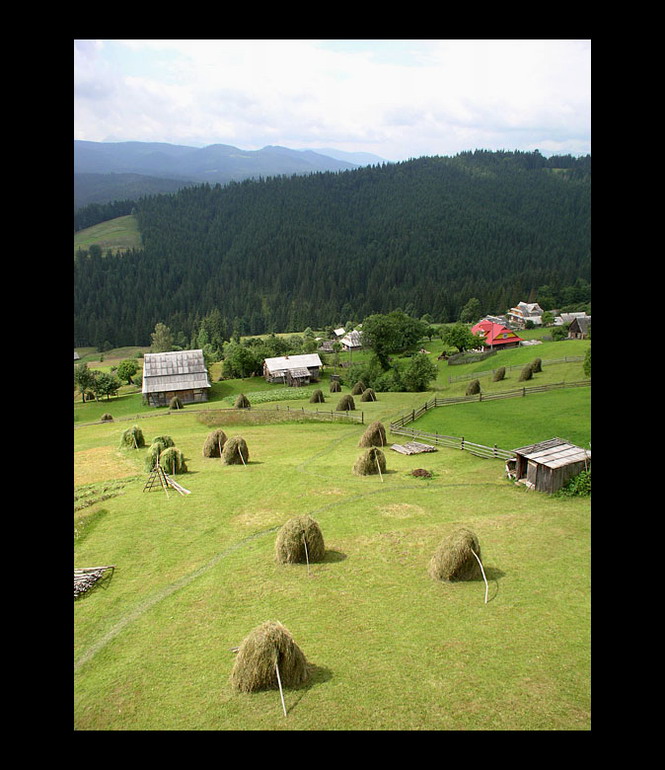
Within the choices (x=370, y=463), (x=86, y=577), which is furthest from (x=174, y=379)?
(x=86, y=577)

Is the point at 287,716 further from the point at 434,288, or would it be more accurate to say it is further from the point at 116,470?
the point at 434,288

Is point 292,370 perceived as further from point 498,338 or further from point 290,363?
point 498,338

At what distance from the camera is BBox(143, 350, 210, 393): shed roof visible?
71.8m

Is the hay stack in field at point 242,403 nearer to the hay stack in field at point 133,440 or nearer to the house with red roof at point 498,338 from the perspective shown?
the hay stack in field at point 133,440

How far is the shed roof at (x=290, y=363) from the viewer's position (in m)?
82.8

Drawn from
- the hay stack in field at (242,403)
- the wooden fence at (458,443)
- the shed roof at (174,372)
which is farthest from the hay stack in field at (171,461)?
the shed roof at (174,372)

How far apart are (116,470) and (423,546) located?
24.6 m

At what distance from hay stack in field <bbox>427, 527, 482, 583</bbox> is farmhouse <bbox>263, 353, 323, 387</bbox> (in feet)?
205

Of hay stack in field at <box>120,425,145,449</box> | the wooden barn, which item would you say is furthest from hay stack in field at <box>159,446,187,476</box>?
the wooden barn

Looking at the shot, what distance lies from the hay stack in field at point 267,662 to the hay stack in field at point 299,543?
6.86 meters

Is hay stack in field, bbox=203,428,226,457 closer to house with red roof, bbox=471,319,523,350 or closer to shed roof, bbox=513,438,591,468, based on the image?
shed roof, bbox=513,438,591,468

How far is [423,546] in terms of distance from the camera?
22.6m

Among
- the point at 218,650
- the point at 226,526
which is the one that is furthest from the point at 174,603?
the point at 226,526
